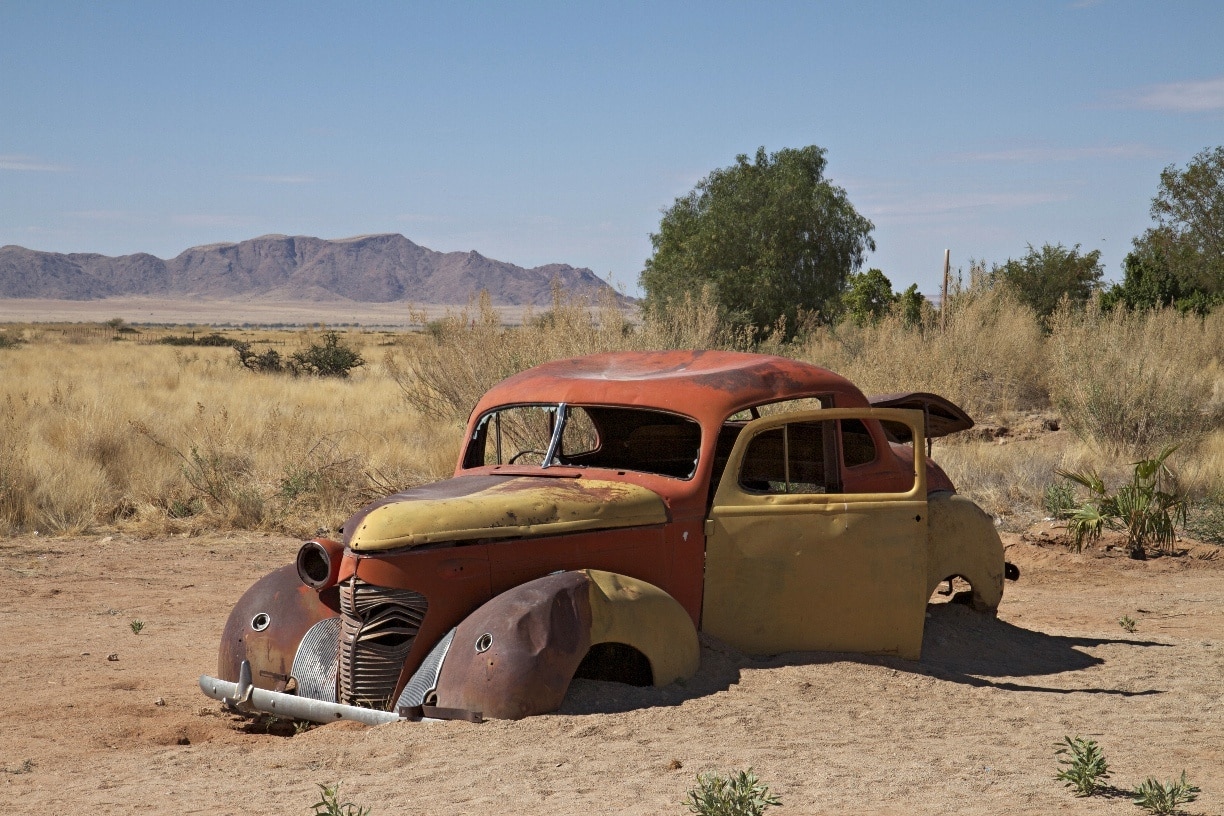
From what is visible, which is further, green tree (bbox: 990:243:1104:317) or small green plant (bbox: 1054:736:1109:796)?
green tree (bbox: 990:243:1104:317)

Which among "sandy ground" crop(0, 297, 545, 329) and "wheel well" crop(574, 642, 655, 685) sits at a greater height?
"sandy ground" crop(0, 297, 545, 329)

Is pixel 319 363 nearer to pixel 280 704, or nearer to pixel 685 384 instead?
pixel 685 384

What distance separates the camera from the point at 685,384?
6.43m

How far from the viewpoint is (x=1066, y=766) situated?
501 cm

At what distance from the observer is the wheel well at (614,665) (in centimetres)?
579

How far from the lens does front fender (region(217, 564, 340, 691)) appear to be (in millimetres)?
5934

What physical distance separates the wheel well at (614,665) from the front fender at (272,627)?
1.27 meters

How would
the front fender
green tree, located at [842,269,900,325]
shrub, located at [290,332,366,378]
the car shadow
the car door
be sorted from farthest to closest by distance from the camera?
green tree, located at [842,269,900,325] < shrub, located at [290,332,366,378] < the car door < the front fender < the car shadow

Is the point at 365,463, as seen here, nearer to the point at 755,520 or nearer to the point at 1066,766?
the point at 755,520

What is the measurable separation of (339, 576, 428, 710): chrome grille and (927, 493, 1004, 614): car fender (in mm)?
3298

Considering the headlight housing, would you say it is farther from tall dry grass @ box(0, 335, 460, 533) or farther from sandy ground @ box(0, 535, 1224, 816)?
tall dry grass @ box(0, 335, 460, 533)

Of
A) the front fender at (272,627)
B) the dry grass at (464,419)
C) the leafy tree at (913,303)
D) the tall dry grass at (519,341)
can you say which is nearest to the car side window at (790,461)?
the front fender at (272,627)

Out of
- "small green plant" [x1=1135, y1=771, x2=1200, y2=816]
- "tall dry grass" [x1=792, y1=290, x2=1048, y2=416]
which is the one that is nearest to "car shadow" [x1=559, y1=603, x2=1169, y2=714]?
"small green plant" [x1=1135, y1=771, x2=1200, y2=816]

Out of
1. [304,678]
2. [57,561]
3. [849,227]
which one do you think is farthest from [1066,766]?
[849,227]
